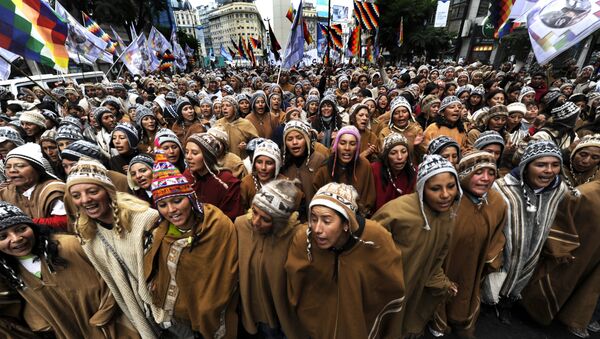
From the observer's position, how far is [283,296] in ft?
7.73

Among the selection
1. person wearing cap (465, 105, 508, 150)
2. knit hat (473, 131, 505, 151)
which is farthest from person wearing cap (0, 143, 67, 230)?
person wearing cap (465, 105, 508, 150)

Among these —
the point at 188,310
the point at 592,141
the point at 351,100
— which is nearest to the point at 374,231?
the point at 188,310

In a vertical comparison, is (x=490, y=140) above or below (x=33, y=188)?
above

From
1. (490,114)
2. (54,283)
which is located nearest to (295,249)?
(54,283)

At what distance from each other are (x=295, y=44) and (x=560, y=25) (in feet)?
22.1

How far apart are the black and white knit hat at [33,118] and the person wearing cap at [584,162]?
869 centimetres

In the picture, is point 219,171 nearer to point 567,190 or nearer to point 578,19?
point 567,190

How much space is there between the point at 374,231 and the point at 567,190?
6.89 feet

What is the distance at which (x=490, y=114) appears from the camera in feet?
14.4

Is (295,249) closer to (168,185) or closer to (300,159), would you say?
(168,185)

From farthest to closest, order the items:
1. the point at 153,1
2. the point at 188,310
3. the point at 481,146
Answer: the point at 153,1
the point at 481,146
the point at 188,310

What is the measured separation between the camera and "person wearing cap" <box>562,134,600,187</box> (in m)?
2.66

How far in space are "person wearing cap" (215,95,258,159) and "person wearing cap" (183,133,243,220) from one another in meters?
2.11

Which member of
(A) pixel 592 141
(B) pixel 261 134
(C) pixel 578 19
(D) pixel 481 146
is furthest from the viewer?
(B) pixel 261 134
